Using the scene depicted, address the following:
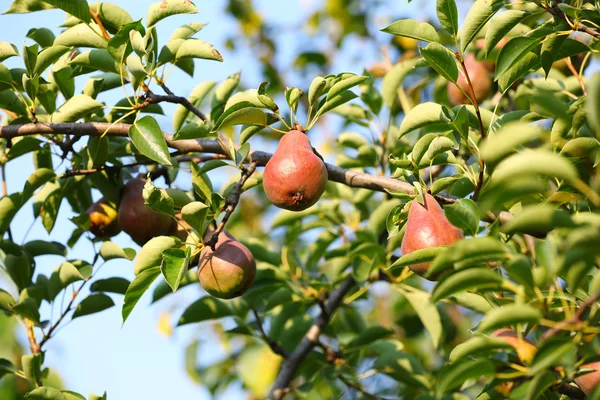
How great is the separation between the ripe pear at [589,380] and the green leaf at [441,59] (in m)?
0.75

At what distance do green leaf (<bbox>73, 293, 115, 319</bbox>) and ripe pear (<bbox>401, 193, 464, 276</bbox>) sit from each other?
3.72 feet

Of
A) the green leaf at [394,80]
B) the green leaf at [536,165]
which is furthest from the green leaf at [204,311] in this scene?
the green leaf at [536,165]

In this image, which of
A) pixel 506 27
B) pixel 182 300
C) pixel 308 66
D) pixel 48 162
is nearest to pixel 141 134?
pixel 48 162

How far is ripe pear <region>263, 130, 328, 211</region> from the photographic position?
1744 mm

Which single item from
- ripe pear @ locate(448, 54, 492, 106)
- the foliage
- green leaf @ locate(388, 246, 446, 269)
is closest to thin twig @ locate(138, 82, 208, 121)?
the foliage

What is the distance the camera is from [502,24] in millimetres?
1857

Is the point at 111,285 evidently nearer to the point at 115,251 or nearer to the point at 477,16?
the point at 115,251

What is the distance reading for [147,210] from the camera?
2252 millimetres

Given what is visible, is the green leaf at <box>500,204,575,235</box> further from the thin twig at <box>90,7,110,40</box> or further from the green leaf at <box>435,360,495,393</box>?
the thin twig at <box>90,7,110,40</box>

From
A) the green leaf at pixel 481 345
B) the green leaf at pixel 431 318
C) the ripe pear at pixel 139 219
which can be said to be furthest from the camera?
the green leaf at pixel 431 318

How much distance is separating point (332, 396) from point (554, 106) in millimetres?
2303

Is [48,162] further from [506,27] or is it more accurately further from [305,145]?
[506,27]

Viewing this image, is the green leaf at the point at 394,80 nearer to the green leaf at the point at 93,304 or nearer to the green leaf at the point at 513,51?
the green leaf at the point at 513,51

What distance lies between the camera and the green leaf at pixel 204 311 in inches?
106
